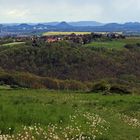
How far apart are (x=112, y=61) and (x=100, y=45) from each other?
39.1 ft

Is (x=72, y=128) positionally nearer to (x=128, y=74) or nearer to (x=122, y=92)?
(x=122, y=92)

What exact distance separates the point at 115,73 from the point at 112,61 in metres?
12.1

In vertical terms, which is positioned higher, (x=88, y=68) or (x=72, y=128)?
(x=72, y=128)

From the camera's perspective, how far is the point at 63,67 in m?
129

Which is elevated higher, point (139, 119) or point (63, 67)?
point (139, 119)

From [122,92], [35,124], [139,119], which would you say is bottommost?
[122,92]

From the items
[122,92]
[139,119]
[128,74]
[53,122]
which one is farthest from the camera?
[128,74]

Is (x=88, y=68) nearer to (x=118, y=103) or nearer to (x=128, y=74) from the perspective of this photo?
(x=128, y=74)

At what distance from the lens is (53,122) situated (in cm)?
1458

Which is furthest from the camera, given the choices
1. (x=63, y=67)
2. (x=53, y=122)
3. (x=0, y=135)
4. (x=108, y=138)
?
(x=63, y=67)

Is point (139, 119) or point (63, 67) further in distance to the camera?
point (63, 67)

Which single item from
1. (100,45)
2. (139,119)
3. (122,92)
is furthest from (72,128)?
(100,45)

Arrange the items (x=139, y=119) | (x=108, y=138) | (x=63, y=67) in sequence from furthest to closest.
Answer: (x=63, y=67) < (x=139, y=119) < (x=108, y=138)

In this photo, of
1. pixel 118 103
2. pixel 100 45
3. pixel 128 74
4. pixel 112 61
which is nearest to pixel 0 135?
pixel 118 103
